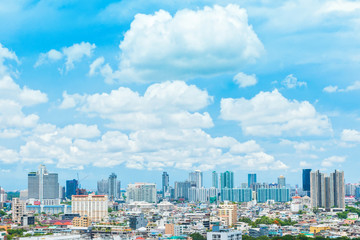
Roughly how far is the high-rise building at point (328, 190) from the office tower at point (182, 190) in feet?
125

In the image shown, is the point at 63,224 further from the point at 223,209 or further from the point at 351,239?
the point at 351,239

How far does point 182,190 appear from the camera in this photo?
107m

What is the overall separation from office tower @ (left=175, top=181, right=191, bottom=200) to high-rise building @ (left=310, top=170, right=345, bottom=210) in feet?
125

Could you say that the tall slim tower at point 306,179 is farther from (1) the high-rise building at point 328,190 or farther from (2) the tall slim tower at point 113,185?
(2) the tall slim tower at point 113,185

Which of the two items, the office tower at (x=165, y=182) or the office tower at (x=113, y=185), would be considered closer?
the office tower at (x=113, y=185)

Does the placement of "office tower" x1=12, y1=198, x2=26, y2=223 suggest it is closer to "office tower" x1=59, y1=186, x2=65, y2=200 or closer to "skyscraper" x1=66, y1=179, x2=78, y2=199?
"office tower" x1=59, y1=186, x2=65, y2=200

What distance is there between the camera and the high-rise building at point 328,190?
69.6 meters

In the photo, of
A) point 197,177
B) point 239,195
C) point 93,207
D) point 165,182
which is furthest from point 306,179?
point 93,207

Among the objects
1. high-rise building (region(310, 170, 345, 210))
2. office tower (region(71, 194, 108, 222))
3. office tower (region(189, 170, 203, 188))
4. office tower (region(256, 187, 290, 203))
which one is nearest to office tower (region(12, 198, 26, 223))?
office tower (region(71, 194, 108, 222))

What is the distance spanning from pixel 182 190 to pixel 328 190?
135 ft

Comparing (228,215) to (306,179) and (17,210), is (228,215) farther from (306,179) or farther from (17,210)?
(306,179)

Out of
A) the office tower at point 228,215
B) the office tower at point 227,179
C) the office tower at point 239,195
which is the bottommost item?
the office tower at point 239,195

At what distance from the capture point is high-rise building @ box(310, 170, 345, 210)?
69562mm

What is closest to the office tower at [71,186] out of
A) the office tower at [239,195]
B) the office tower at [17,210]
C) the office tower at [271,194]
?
the office tower at [239,195]
